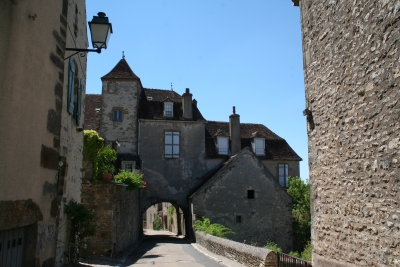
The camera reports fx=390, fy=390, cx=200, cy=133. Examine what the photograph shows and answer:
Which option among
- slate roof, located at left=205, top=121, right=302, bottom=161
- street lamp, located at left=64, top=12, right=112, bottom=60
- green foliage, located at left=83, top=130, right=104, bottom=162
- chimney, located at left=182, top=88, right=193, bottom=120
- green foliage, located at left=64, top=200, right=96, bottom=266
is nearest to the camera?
street lamp, located at left=64, top=12, right=112, bottom=60

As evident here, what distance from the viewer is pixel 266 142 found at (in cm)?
3073

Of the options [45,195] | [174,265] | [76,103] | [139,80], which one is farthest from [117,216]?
[139,80]

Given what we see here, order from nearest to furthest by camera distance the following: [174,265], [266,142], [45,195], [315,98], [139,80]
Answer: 1. [45,195]
2. [315,98]
3. [174,265]
4. [139,80]
5. [266,142]

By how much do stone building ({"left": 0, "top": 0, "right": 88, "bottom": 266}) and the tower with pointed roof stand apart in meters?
20.6

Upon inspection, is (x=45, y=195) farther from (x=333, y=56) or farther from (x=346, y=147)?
(x=333, y=56)

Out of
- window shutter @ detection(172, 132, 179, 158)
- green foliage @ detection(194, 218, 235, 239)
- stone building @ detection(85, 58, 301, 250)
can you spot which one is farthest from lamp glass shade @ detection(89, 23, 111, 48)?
window shutter @ detection(172, 132, 179, 158)

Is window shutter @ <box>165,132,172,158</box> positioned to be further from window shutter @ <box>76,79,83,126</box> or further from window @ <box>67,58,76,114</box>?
window @ <box>67,58,76,114</box>

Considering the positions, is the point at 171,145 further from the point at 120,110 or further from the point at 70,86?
the point at 70,86

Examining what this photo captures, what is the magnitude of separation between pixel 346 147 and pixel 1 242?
520 centimetres

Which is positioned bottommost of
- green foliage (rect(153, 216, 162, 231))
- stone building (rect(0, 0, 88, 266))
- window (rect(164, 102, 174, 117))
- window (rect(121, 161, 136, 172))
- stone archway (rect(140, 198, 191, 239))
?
green foliage (rect(153, 216, 162, 231))

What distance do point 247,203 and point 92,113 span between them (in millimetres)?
12678

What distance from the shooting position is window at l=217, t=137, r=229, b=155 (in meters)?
28.4

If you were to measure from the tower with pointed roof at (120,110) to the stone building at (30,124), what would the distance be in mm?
20629

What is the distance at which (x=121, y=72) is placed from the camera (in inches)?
1095
